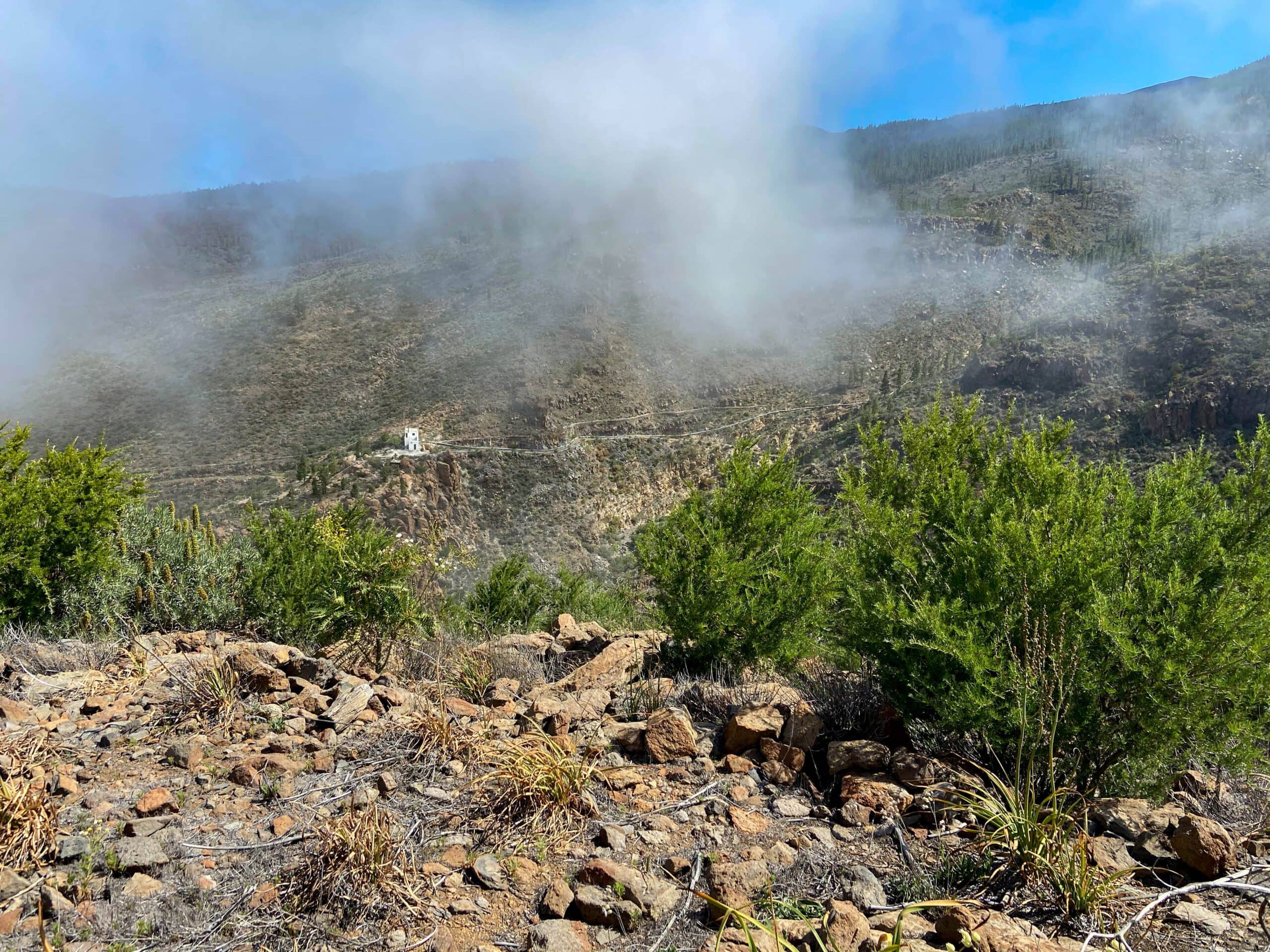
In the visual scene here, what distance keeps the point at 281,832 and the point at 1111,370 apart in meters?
42.1

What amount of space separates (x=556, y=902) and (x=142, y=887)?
1.79 metres

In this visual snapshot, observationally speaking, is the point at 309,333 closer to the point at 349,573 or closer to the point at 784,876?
the point at 349,573

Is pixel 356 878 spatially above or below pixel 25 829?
below

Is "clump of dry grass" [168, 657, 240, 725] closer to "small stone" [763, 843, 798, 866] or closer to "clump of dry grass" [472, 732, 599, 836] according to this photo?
"clump of dry grass" [472, 732, 599, 836]

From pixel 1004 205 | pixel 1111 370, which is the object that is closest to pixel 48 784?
pixel 1111 370

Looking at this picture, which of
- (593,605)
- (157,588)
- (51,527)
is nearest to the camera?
(51,527)

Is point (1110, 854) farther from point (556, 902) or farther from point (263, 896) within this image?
point (263, 896)

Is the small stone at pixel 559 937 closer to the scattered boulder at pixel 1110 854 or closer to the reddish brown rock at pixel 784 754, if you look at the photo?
the reddish brown rock at pixel 784 754

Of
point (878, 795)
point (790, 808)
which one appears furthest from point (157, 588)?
point (878, 795)

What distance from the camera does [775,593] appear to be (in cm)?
706

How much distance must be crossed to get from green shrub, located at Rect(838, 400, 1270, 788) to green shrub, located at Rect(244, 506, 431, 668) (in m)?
4.67

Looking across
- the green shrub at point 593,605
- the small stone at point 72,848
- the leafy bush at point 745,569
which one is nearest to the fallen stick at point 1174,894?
the leafy bush at point 745,569

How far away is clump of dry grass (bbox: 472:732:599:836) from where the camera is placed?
3.84 metres

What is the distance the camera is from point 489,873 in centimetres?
342
